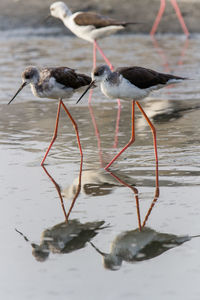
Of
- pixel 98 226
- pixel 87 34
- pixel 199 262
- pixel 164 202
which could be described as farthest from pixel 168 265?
pixel 87 34

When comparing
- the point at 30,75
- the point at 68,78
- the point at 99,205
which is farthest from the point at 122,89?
the point at 99,205

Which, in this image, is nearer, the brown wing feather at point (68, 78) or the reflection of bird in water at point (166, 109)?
the brown wing feather at point (68, 78)

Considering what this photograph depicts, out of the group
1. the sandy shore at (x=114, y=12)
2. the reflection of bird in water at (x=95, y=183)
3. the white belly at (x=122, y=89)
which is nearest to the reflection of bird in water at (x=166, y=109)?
the white belly at (x=122, y=89)

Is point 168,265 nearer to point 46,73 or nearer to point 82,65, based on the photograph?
point 46,73

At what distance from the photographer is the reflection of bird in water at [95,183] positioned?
226 inches

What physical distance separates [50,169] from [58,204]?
107cm

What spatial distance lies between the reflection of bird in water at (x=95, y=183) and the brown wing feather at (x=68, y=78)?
0.99 metres

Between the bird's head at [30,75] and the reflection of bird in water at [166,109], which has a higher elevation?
the bird's head at [30,75]

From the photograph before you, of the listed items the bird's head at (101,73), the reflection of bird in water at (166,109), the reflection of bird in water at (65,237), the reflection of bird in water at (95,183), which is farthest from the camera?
the reflection of bird in water at (166,109)

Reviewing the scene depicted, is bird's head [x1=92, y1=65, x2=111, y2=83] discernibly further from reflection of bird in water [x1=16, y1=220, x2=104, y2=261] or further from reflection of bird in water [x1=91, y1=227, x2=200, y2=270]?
reflection of bird in water [x1=91, y1=227, x2=200, y2=270]

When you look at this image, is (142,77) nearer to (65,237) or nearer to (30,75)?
(30,75)

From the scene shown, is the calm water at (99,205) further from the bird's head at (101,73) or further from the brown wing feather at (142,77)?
the bird's head at (101,73)

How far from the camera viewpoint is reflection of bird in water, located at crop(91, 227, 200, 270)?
171 inches

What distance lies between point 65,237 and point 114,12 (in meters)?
13.3
